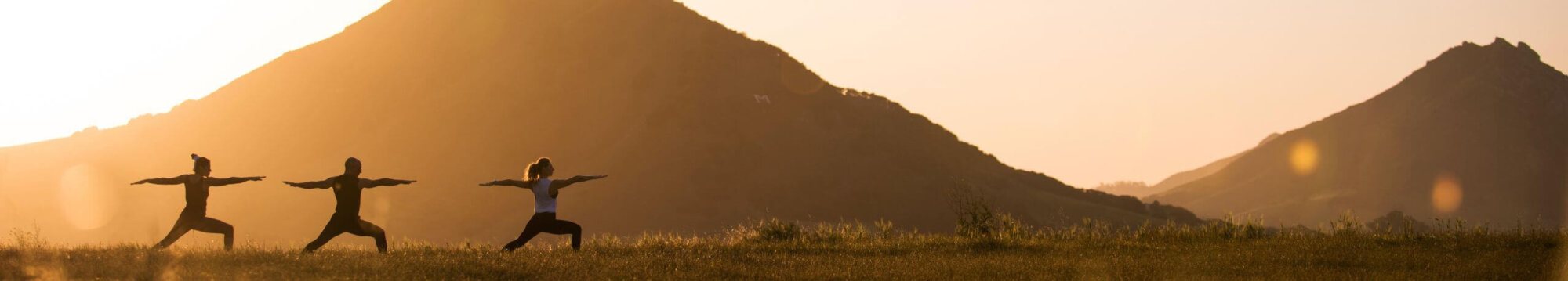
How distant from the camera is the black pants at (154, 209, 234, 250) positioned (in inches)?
702

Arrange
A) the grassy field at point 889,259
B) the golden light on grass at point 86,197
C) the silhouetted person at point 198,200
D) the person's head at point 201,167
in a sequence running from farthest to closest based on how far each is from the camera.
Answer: the golden light on grass at point 86,197, the person's head at point 201,167, the silhouetted person at point 198,200, the grassy field at point 889,259

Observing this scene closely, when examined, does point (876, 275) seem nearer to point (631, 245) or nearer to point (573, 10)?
point (631, 245)

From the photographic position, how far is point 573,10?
164500mm

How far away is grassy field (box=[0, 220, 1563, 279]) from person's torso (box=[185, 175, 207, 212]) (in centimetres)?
72

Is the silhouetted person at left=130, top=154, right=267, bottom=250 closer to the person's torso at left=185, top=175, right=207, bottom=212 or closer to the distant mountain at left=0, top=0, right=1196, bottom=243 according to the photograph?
the person's torso at left=185, top=175, right=207, bottom=212

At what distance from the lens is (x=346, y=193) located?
57.7 ft

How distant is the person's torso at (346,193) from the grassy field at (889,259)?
59 cm

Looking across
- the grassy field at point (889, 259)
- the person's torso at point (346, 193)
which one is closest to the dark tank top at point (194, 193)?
the grassy field at point (889, 259)

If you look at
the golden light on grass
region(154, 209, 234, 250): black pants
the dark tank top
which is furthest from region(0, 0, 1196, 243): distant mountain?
the dark tank top

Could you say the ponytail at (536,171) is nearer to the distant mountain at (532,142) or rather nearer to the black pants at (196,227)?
the black pants at (196,227)

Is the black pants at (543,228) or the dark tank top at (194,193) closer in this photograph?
the black pants at (543,228)

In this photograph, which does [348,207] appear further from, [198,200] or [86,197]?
[86,197]

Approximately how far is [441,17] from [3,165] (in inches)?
2010

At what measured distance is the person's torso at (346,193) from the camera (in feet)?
57.7
